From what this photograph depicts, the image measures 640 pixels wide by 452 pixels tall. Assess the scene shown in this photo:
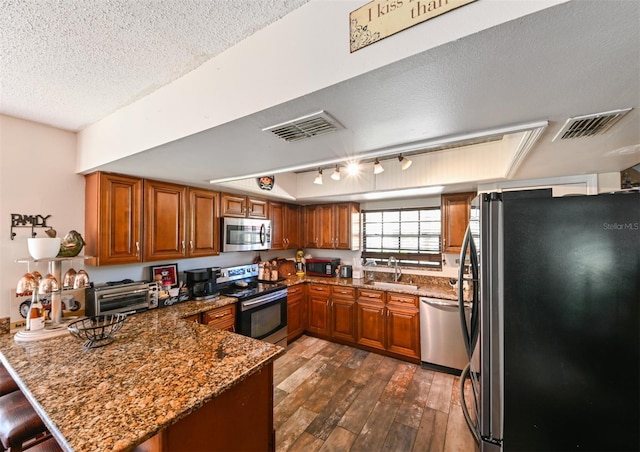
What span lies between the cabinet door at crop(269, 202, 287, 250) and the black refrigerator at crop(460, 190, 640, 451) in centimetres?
314

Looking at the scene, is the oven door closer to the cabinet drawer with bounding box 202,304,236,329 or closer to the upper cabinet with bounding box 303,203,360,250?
the cabinet drawer with bounding box 202,304,236,329

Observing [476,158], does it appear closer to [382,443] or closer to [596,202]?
[596,202]

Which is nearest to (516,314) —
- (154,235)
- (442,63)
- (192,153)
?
(442,63)

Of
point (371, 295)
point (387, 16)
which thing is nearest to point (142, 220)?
point (387, 16)

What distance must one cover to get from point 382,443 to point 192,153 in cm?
258

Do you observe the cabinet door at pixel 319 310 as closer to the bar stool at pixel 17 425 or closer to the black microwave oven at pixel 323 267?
the black microwave oven at pixel 323 267

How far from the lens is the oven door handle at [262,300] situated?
2.93m

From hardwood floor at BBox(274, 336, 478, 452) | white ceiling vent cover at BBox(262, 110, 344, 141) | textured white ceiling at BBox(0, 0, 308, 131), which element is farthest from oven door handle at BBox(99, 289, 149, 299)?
white ceiling vent cover at BBox(262, 110, 344, 141)

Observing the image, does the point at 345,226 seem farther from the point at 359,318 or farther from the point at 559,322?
the point at 559,322

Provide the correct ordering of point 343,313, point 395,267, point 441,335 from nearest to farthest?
point 441,335, point 343,313, point 395,267

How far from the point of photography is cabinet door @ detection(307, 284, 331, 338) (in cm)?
379

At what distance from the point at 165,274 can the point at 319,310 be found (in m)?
2.16

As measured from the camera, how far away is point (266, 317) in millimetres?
3182

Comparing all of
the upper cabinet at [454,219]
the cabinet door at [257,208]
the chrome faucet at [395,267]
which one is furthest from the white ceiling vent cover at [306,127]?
the chrome faucet at [395,267]
